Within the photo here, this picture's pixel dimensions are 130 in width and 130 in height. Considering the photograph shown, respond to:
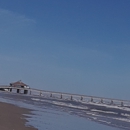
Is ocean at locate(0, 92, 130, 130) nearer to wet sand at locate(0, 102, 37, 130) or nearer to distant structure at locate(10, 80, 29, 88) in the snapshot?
wet sand at locate(0, 102, 37, 130)

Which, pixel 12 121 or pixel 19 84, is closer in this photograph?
pixel 12 121

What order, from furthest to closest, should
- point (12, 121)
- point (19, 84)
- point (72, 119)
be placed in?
1. point (19, 84)
2. point (72, 119)
3. point (12, 121)

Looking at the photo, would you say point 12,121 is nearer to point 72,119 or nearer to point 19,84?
point 72,119

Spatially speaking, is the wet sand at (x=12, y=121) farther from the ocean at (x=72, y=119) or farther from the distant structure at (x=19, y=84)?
the distant structure at (x=19, y=84)

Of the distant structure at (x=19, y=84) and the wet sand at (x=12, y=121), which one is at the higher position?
the distant structure at (x=19, y=84)

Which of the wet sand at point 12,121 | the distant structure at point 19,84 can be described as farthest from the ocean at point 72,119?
the distant structure at point 19,84

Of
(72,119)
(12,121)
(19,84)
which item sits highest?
(19,84)

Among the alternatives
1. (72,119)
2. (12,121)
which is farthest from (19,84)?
(12,121)

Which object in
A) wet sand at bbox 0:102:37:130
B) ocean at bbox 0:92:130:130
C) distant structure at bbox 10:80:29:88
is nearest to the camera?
wet sand at bbox 0:102:37:130

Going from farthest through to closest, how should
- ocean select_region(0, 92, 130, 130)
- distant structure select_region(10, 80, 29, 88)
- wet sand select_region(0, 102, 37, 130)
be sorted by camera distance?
A: distant structure select_region(10, 80, 29, 88)
ocean select_region(0, 92, 130, 130)
wet sand select_region(0, 102, 37, 130)

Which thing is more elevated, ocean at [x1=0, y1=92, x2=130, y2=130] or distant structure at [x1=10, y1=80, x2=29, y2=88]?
distant structure at [x1=10, y1=80, x2=29, y2=88]

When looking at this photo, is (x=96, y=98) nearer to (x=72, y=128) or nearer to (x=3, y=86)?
(x=3, y=86)

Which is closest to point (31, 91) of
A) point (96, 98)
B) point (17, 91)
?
point (17, 91)

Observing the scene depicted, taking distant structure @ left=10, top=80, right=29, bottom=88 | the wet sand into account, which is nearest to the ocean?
the wet sand
